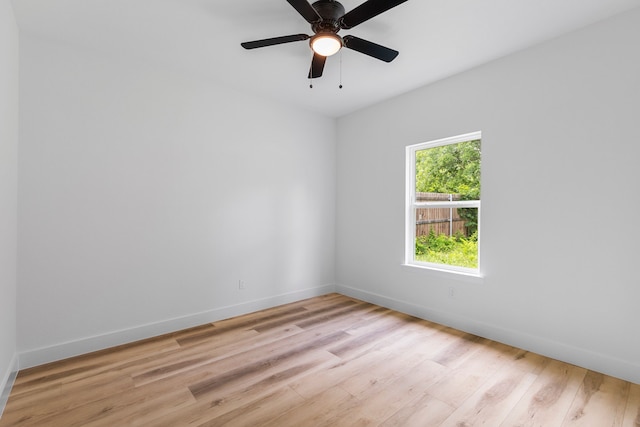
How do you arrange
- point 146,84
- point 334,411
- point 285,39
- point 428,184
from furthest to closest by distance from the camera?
point 428,184, point 146,84, point 285,39, point 334,411

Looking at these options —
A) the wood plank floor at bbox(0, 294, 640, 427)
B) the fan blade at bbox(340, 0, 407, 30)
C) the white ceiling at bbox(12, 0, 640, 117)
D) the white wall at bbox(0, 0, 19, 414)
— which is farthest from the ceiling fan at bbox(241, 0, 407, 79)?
the wood plank floor at bbox(0, 294, 640, 427)

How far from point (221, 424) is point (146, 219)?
6.61ft

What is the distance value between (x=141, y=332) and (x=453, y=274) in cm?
320

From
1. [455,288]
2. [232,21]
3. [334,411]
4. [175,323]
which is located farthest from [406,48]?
[175,323]

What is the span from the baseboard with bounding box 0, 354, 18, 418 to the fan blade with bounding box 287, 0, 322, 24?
3.06 metres

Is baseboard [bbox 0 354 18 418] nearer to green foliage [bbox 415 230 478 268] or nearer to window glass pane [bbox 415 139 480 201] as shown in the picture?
green foliage [bbox 415 230 478 268]

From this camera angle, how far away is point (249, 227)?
12.1 feet

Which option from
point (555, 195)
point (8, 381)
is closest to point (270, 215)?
point (8, 381)

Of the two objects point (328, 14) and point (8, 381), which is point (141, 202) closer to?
point (8, 381)

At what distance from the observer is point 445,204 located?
134 inches

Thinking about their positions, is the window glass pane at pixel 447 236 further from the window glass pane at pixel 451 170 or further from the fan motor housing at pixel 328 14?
the fan motor housing at pixel 328 14

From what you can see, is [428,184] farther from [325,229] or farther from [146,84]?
[146,84]

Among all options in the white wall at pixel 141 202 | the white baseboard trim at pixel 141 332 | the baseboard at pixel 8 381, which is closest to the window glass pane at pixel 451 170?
the white wall at pixel 141 202

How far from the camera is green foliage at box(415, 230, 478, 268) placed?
3203 millimetres
